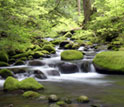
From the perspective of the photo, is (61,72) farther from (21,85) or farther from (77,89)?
(21,85)

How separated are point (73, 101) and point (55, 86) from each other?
2147 millimetres

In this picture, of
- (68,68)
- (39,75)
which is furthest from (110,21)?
(39,75)

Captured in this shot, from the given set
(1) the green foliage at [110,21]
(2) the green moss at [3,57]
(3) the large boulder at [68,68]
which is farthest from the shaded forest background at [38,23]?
(3) the large boulder at [68,68]

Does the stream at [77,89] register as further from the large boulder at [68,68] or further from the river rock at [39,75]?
the river rock at [39,75]

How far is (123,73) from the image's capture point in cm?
903

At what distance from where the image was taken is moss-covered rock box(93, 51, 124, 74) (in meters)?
9.07

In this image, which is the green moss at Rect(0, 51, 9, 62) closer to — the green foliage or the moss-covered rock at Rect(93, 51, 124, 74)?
the moss-covered rock at Rect(93, 51, 124, 74)

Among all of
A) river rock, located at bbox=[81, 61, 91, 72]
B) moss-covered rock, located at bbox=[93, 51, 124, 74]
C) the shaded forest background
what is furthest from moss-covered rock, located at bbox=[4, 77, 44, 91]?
river rock, located at bbox=[81, 61, 91, 72]

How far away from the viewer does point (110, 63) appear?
367 inches

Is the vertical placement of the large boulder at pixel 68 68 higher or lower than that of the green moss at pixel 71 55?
lower

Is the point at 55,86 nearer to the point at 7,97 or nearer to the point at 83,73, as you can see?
the point at 7,97

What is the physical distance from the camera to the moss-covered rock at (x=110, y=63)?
9.07 m

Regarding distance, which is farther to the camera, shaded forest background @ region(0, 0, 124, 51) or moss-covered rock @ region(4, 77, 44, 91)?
shaded forest background @ region(0, 0, 124, 51)

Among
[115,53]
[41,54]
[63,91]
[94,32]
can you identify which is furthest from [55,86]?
[94,32]
